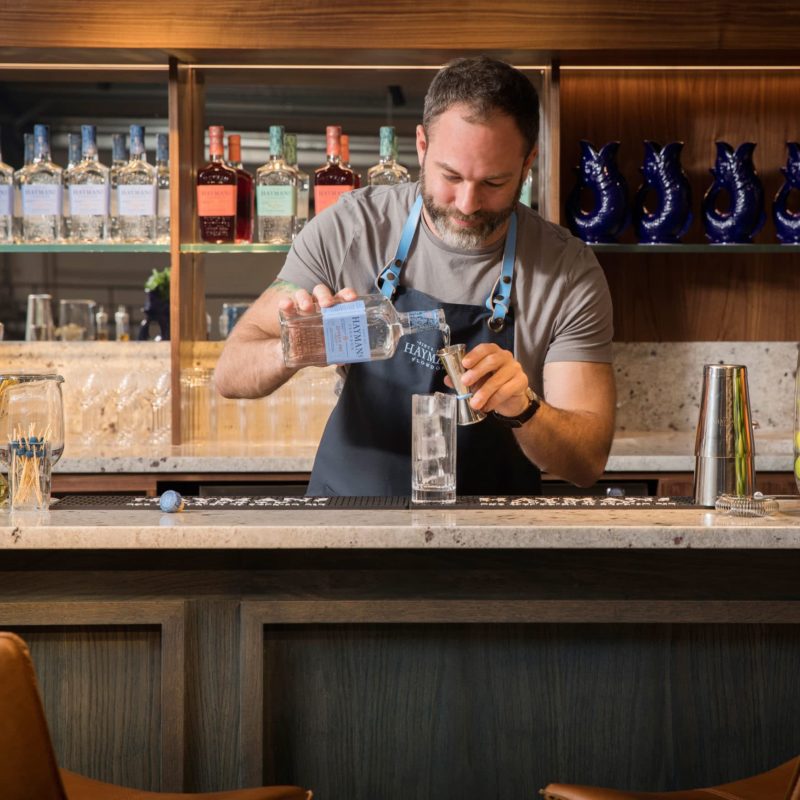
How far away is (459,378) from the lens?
170cm

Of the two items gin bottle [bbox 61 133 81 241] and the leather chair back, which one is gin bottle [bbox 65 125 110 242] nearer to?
gin bottle [bbox 61 133 81 241]

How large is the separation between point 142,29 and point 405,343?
1.44 m

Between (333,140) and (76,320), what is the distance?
972 millimetres

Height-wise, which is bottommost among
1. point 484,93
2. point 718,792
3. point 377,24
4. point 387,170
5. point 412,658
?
point 718,792

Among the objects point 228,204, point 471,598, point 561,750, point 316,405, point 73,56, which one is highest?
point 73,56

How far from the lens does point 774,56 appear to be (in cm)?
323

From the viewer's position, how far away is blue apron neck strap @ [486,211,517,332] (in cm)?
215

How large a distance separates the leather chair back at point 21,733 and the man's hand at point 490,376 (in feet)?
2.77

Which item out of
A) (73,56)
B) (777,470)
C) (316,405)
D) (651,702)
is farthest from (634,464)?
(73,56)

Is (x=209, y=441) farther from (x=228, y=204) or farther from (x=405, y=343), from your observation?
(x=405, y=343)

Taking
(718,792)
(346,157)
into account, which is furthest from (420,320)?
(346,157)

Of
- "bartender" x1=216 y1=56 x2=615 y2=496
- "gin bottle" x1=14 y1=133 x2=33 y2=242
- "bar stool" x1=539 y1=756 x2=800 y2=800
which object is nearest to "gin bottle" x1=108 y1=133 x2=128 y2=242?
"gin bottle" x1=14 y1=133 x2=33 y2=242

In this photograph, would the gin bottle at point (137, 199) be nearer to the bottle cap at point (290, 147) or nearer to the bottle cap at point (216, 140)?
the bottle cap at point (216, 140)

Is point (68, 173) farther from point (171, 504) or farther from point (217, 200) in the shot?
point (171, 504)
